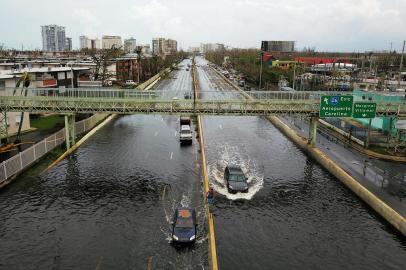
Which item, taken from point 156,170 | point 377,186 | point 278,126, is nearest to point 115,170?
point 156,170

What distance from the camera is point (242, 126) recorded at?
80.1 m

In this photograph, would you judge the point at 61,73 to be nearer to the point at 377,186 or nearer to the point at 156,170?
the point at 156,170

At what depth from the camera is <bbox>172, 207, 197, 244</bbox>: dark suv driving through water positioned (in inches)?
1201

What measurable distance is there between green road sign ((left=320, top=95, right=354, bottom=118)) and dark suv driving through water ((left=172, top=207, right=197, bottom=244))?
28689 mm

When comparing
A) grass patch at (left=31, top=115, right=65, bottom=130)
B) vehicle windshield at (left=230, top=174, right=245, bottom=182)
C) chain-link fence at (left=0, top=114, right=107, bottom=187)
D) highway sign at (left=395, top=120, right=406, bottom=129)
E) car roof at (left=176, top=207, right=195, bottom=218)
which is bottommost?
car roof at (left=176, top=207, right=195, bottom=218)

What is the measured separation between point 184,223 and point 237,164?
22693 millimetres

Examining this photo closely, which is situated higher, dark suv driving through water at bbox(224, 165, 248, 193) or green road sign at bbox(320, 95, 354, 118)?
green road sign at bbox(320, 95, 354, 118)

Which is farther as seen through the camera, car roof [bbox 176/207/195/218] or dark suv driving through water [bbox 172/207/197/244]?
car roof [bbox 176/207/195/218]

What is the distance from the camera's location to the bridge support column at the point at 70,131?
55.1m

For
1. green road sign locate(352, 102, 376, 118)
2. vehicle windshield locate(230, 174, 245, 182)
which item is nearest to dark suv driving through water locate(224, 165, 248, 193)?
vehicle windshield locate(230, 174, 245, 182)

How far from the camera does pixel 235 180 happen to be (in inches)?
1692

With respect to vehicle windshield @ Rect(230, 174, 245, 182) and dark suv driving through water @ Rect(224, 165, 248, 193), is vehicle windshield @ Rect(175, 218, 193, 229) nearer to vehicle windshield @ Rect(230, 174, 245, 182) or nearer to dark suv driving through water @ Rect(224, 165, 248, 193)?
dark suv driving through water @ Rect(224, 165, 248, 193)

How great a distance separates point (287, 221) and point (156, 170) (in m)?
20.3

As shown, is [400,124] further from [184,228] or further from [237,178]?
[184,228]
